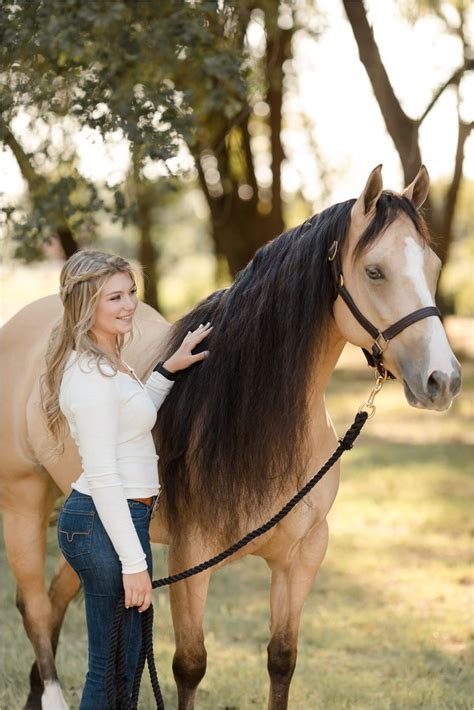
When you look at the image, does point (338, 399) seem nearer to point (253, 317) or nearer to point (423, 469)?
point (423, 469)

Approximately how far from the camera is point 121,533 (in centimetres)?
233

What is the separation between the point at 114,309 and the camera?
2.48 metres

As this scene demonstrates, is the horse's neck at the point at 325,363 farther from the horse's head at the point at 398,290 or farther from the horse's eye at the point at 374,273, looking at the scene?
the horse's eye at the point at 374,273

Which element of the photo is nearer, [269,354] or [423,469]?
[269,354]

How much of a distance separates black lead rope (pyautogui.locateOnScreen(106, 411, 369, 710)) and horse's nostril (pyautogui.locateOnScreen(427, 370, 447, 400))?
0.43 m

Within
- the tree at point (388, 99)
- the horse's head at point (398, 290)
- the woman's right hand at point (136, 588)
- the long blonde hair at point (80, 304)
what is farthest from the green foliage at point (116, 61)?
the tree at point (388, 99)

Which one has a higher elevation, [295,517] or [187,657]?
[295,517]

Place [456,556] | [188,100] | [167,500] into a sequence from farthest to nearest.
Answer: [456,556] < [188,100] < [167,500]

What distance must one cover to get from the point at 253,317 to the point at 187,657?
1157mm

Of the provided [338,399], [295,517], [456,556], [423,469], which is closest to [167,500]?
[295,517]

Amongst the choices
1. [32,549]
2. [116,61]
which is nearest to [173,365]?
[32,549]

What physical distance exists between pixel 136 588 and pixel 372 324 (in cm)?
97

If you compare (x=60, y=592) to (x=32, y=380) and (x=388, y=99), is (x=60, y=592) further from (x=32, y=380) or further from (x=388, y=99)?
(x=388, y=99)

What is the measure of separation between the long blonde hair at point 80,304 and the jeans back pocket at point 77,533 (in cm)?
38
